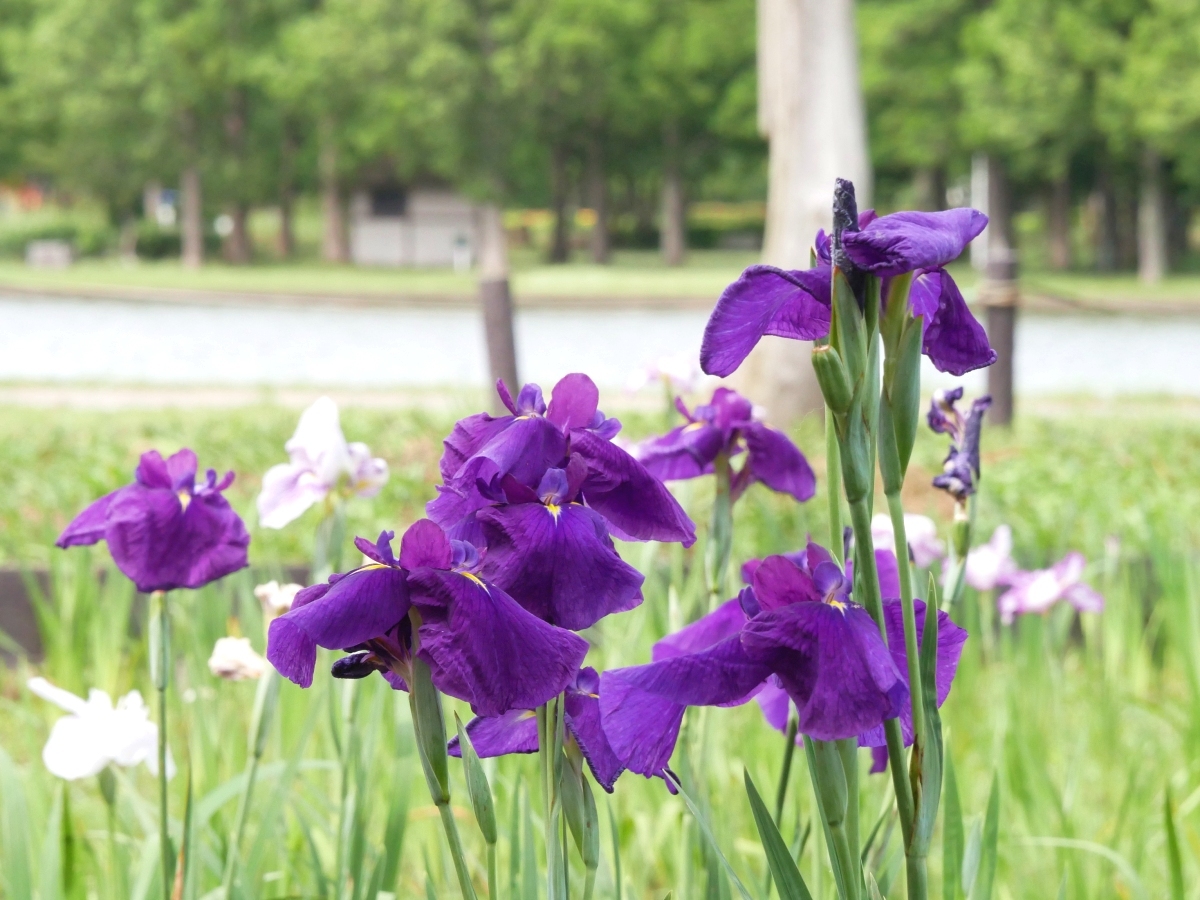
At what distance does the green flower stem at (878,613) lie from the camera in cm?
72

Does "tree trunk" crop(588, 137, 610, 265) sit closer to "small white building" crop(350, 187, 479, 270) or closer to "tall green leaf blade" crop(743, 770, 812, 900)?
"small white building" crop(350, 187, 479, 270)

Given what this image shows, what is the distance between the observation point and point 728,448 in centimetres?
138

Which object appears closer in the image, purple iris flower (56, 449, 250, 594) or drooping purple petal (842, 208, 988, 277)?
drooping purple petal (842, 208, 988, 277)

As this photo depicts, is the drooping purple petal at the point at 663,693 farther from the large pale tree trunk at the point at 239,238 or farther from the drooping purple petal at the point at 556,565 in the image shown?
the large pale tree trunk at the point at 239,238

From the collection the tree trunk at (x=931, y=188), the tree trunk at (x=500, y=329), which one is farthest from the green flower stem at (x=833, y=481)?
the tree trunk at (x=931, y=188)

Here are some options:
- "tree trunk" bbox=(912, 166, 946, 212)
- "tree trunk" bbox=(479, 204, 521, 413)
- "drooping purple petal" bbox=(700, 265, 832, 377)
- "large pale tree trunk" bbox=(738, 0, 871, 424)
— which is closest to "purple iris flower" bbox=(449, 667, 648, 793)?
"drooping purple petal" bbox=(700, 265, 832, 377)

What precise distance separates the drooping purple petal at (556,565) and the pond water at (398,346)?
22.3 feet

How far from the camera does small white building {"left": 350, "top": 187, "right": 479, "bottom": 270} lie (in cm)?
3228

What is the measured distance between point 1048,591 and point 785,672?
4.72ft

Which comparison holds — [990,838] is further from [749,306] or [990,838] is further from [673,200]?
[673,200]

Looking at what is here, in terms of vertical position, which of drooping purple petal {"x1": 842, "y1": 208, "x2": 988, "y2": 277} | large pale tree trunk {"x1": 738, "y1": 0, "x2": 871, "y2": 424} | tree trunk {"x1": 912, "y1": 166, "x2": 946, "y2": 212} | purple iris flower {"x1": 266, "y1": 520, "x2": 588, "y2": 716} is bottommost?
purple iris flower {"x1": 266, "y1": 520, "x2": 588, "y2": 716}

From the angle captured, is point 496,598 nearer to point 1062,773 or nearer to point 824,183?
point 1062,773

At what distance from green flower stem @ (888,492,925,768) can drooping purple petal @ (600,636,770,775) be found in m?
0.08

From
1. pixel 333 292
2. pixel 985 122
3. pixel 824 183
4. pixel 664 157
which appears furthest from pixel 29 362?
pixel 664 157
